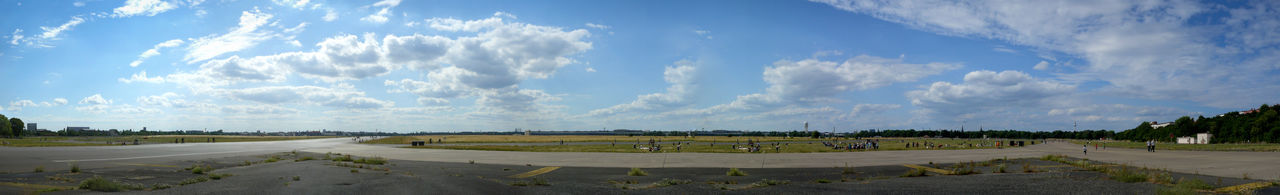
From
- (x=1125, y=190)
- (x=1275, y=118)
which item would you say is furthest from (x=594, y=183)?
(x=1275, y=118)

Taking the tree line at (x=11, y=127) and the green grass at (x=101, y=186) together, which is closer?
the green grass at (x=101, y=186)

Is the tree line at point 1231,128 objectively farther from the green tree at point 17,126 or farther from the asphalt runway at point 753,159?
the green tree at point 17,126

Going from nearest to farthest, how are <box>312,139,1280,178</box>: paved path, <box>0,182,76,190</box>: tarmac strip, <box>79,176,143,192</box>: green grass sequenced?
<box>79,176,143,192</box>: green grass → <box>0,182,76,190</box>: tarmac strip → <box>312,139,1280,178</box>: paved path

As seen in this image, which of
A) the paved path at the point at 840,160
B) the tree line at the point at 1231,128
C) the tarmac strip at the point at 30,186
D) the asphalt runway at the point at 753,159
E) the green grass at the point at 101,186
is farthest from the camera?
the tree line at the point at 1231,128

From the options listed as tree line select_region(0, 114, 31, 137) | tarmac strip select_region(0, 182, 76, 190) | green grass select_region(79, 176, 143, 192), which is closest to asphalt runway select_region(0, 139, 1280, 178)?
tarmac strip select_region(0, 182, 76, 190)

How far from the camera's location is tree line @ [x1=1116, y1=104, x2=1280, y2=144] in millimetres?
87188

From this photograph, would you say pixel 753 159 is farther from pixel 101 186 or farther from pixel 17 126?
pixel 17 126

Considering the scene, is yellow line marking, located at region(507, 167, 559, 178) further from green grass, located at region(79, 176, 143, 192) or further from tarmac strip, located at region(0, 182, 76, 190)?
tarmac strip, located at region(0, 182, 76, 190)

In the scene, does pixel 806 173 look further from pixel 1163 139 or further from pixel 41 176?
pixel 1163 139

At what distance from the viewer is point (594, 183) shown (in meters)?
20.8

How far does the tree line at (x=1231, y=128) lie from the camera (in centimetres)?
8719

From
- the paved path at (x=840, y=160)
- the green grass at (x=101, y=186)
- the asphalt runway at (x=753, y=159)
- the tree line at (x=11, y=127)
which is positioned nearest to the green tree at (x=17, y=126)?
the tree line at (x=11, y=127)

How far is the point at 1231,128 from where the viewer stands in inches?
3868

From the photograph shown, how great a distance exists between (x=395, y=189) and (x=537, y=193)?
412 cm
